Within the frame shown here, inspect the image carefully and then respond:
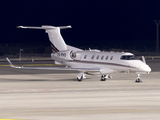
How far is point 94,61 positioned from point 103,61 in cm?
94

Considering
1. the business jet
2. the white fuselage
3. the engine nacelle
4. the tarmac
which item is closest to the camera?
the tarmac

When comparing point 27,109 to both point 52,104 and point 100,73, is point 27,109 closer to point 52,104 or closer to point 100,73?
point 52,104

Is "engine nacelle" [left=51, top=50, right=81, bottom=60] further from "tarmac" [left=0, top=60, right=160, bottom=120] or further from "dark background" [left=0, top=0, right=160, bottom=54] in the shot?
"dark background" [left=0, top=0, right=160, bottom=54]

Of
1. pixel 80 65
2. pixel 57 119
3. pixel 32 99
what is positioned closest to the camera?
pixel 57 119

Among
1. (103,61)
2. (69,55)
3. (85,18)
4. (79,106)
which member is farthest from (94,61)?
(85,18)

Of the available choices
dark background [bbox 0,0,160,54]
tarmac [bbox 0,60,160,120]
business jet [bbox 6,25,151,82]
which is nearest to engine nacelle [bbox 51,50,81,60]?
business jet [bbox 6,25,151,82]

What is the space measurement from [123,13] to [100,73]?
6746 inches

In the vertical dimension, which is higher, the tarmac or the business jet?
the business jet

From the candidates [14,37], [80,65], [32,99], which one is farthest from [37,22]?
[32,99]

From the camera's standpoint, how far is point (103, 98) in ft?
63.2

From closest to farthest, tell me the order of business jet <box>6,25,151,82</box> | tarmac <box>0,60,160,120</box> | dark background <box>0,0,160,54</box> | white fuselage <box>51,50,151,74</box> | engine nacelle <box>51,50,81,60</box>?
tarmac <box>0,60,160,120</box> → white fuselage <box>51,50,151,74</box> → business jet <box>6,25,151,82</box> → engine nacelle <box>51,50,81,60</box> → dark background <box>0,0,160,54</box>

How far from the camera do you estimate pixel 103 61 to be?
30672mm

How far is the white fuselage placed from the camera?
94.5 ft

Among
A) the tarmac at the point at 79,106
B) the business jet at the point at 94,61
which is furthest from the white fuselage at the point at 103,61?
the tarmac at the point at 79,106
